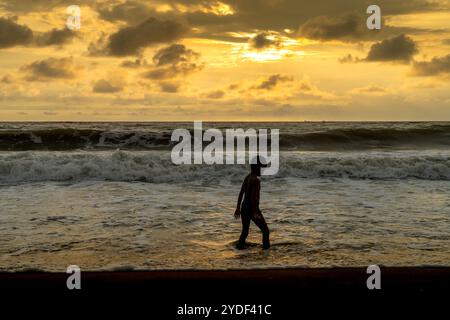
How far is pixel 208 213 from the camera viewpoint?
1073 centimetres

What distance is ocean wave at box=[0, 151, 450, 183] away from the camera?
673 inches

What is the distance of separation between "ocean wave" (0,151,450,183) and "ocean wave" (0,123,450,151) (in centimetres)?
941

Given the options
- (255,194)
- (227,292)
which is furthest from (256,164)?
(227,292)

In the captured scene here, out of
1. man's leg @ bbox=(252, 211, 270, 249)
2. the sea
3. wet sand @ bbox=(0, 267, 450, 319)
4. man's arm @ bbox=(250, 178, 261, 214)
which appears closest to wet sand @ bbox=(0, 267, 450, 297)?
wet sand @ bbox=(0, 267, 450, 319)

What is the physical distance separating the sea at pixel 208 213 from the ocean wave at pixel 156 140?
942 centimetres

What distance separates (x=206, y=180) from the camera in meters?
16.7

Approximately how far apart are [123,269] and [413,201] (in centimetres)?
856

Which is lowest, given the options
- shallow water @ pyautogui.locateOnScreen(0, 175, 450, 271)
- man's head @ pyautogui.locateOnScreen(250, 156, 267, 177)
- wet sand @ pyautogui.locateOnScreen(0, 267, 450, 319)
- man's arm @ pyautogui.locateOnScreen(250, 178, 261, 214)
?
shallow water @ pyautogui.locateOnScreen(0, 175, 450, 271)

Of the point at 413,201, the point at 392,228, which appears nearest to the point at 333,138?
the point at 413,201

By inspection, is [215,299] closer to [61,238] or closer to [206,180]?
[61,238]

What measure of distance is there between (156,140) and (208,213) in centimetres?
2022

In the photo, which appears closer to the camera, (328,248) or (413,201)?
(328,248)

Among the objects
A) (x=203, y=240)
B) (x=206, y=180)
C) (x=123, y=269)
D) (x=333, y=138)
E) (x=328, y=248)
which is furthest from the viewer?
(x=333, y=138)

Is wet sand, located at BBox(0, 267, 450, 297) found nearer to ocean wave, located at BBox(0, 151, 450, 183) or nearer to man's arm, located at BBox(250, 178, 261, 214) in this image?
man's arm, located at BBox(250, 178, 261, 214)
